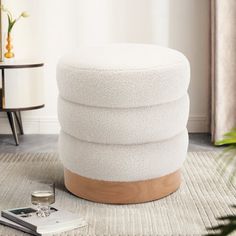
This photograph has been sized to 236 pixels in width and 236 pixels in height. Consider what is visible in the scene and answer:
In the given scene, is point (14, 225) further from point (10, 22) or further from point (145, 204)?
point (10, 22)

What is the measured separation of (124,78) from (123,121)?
0.17m

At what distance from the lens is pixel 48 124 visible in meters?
4.04

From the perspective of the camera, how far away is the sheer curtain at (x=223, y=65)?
3562mm

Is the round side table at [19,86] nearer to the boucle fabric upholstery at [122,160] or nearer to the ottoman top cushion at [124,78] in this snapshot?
the ottoman top cushion at [124,78]

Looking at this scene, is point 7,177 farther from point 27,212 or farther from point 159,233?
point 159,233

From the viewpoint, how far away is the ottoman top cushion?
7.51ft

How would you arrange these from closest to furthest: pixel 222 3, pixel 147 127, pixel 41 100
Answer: pixel 147 127
pixel 222 3
pixel 41 100

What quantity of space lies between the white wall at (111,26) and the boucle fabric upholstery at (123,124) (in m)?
1.61

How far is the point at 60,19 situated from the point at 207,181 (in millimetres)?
1731

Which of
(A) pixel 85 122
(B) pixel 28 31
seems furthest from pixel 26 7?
(A) pixel 85 122

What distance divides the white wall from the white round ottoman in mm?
1457

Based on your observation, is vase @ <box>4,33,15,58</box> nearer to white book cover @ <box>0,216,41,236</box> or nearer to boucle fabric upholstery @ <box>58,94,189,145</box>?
boucle fabric upholstery @ <box>58,94,189,145</box>

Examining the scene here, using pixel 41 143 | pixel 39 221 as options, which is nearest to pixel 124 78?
pixel 39 221

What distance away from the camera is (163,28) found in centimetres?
394
